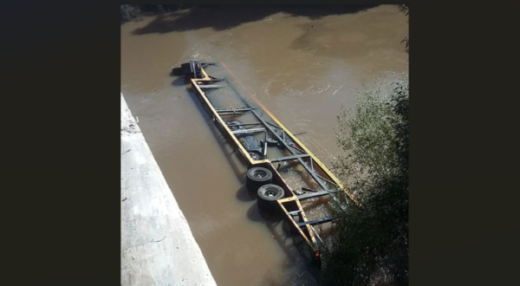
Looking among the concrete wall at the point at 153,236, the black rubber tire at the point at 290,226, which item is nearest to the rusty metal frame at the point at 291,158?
the black rubber tire at the point at 290,226

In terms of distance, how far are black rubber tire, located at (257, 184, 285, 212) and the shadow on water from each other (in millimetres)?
14900

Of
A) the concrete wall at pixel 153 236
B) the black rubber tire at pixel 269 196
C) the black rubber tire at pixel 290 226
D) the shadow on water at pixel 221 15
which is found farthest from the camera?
the shadow on water at pixel 221 15

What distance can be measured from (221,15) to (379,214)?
2025 cm

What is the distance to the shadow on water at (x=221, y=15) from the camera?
75.3ft

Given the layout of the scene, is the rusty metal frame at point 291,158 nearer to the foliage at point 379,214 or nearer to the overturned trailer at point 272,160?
the overturned trailer at point 272,160

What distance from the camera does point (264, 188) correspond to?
9.75m

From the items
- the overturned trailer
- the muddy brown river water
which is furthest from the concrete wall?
the overturned trailer

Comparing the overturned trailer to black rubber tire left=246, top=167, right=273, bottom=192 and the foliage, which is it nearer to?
black rubber tire left=246, top=167, right=273, bottom=192

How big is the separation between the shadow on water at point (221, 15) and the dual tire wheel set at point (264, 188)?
46.6ft

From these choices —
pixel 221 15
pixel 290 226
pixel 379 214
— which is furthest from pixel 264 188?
pixel 221 15

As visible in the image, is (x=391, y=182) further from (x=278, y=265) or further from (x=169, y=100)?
(x=169, y=100)

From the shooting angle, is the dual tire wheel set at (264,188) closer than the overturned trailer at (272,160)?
No

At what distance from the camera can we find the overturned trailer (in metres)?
8.73

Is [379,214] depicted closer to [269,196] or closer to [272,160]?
[269,196]
